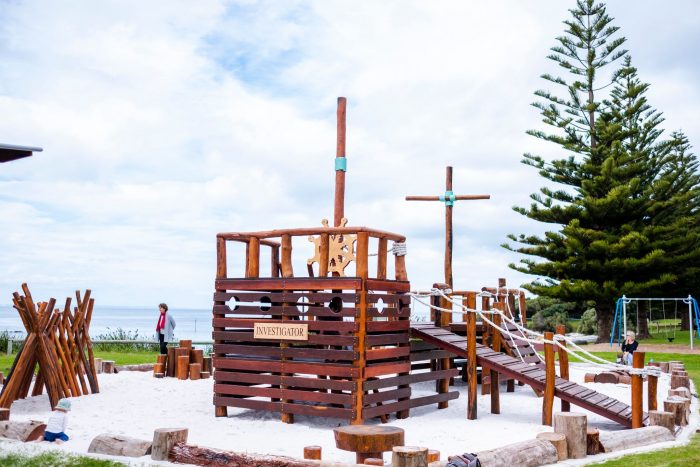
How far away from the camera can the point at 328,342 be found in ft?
29.3

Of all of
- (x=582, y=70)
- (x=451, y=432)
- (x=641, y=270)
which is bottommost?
(x=451, y=432)

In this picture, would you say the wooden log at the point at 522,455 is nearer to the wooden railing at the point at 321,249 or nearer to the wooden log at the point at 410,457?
the wooden log at the point at 410,457

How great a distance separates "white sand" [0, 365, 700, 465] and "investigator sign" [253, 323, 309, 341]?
1.09 meters

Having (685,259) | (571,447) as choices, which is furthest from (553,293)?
(571,447)

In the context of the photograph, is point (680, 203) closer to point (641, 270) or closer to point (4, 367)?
point (641, 270)

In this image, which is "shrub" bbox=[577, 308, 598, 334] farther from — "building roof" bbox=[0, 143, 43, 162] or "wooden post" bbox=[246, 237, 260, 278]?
"building roof" bbox=[0, 143, 43, 162]

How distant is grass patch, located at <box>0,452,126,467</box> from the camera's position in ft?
21.0

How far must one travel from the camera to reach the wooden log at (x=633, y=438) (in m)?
7.26

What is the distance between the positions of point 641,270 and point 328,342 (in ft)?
74.6

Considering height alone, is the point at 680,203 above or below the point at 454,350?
above

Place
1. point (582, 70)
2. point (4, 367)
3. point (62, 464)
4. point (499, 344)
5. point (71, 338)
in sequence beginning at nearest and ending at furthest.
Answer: point (62, 464), point (71, 338), point (499, 344), point (4, 367), point (582, 70)

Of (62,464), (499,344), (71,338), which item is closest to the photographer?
(62,464)

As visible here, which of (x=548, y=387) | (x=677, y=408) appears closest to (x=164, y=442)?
(x=548, y=387)

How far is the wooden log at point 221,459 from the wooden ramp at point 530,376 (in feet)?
14.5
